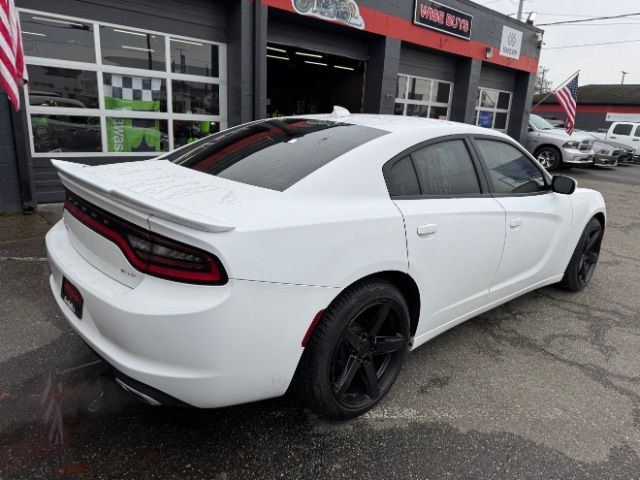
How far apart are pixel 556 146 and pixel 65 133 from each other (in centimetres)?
1393

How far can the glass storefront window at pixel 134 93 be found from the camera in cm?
711

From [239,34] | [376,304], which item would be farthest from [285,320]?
[239,34]

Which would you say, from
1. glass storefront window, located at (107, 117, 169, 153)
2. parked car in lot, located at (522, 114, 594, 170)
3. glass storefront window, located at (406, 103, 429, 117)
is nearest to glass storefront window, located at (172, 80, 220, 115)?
glass storefront window, located at (107, 117, 169, 153)

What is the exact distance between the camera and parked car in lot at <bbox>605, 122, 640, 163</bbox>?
21.6 meters

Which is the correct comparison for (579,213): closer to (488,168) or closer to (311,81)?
(488,168)

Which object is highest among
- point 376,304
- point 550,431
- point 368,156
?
point 368,156

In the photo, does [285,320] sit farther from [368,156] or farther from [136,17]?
[136,17]

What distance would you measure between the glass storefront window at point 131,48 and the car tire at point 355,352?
6.58 metres

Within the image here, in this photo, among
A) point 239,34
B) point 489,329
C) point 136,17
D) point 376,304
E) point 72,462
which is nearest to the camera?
point 72,462

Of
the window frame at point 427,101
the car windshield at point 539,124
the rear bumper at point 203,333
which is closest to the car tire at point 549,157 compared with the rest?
the car windshield at point 539,124

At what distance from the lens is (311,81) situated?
16.1 meters

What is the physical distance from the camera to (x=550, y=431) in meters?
2.41

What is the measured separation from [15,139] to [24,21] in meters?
1.66

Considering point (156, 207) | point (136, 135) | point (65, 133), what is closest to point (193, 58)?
point (136, 135)
